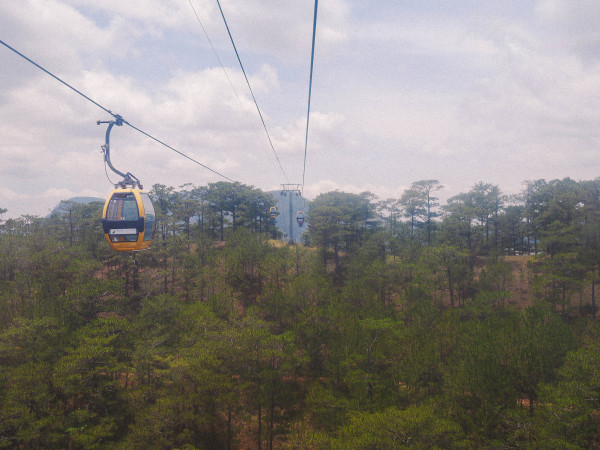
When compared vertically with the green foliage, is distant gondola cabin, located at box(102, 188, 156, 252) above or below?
above

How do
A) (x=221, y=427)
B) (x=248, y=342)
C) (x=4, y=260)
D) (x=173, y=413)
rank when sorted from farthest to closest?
(x=4, y=260), (x=221, y=427), (x=248, y=342), (x=173, y=413)

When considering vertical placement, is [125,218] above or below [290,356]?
above

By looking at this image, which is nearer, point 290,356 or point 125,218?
point 125,218

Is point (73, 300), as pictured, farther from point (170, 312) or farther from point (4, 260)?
point (4, 260)

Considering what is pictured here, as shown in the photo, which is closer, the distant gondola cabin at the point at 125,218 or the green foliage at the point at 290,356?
the distant gondola cabin at the point at 125,218

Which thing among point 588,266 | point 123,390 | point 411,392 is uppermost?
point 588,266

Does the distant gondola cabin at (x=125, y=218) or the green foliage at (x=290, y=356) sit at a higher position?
the distant gondola cabin at (x=125, y=218)

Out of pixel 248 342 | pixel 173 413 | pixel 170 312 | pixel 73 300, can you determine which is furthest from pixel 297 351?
pixel 73 300

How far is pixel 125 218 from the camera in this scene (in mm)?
12430

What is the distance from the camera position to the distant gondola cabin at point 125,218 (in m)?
12.3

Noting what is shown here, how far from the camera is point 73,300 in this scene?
946 inches

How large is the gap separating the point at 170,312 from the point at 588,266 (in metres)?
43.3

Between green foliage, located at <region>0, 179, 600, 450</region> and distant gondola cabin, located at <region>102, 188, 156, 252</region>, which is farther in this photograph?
green foliage, located at <region>0, 179, 600, 450</region>

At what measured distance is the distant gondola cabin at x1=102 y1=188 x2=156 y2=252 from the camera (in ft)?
40.4
